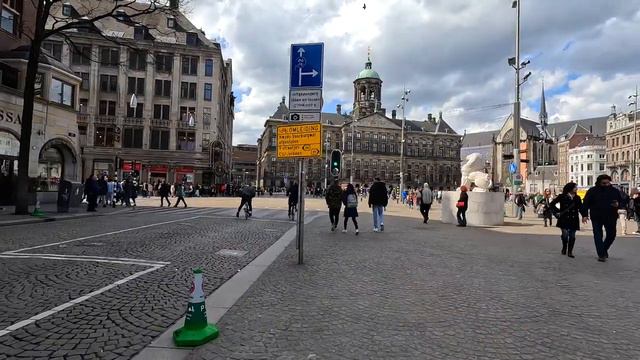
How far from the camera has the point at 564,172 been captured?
121 meters

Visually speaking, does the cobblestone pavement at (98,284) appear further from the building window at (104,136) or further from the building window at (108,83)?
the building window at (108,83)

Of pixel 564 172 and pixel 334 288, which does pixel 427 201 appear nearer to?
pixel 334 288

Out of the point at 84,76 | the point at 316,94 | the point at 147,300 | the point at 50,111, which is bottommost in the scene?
the point at 147,300

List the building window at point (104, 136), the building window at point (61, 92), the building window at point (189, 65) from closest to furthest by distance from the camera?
the building window at point (61, 92) → the building window at point (104, 136) → the building window at point (189, 65)

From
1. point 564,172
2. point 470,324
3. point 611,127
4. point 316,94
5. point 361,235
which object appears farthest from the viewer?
point 564,172

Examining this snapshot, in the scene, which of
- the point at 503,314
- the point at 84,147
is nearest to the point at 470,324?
the point at 503,314

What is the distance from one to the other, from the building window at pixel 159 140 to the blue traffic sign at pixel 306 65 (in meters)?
51.1

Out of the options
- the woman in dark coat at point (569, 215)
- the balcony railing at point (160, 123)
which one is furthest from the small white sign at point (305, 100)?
the balcony railing at point (160, 123)

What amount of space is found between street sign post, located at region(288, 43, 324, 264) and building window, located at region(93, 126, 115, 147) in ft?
172

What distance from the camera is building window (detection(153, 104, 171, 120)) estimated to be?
5625 centimetres

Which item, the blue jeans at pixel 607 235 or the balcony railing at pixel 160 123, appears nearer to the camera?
the blue jeans at pixel 607 235

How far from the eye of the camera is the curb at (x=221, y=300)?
151 inches

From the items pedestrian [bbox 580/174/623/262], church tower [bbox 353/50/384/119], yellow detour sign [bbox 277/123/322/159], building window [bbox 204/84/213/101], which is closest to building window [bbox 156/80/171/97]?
building window [bbox 204/84/213/101]

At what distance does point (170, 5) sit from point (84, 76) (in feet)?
144
